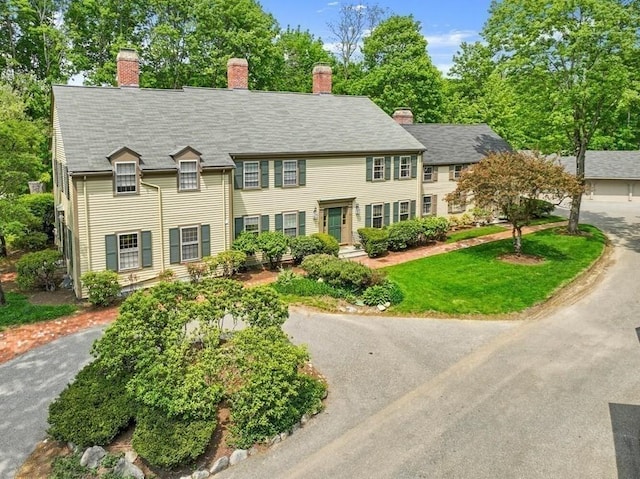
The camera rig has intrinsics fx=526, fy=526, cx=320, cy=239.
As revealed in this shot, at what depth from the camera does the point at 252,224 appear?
79.1 ft

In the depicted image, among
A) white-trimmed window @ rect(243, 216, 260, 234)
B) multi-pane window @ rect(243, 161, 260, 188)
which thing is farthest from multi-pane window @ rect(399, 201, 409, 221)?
multi-pane window @ rect(243, 161, 260, 188)

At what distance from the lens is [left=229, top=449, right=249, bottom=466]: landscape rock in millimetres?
10286

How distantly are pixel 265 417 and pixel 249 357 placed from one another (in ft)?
4.45

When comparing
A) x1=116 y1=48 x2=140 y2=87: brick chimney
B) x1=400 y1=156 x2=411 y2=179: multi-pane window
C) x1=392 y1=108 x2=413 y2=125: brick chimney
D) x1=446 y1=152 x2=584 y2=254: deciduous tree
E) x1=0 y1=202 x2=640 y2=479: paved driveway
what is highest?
x1=116 y1=48 x2=140 y2=87: brick chimney

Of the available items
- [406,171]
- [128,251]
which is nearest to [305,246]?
[128,251]

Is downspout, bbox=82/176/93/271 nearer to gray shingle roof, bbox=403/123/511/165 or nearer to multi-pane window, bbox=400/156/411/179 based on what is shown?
multi-pane window, bbox=400/156/411/179

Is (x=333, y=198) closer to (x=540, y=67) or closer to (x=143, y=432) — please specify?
(x=540, y=67)

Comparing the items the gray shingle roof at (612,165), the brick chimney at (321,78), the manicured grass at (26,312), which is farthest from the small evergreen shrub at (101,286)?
the gray shingle roof at (612,165)

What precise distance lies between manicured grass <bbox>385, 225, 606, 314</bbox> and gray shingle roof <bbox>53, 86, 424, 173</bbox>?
23.5 ft

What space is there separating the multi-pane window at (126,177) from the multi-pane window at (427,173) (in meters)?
17.5

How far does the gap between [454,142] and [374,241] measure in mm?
12703

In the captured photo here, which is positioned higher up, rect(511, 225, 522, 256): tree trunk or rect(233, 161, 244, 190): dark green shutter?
rect(233, 161, 244, 190): dark green shutter

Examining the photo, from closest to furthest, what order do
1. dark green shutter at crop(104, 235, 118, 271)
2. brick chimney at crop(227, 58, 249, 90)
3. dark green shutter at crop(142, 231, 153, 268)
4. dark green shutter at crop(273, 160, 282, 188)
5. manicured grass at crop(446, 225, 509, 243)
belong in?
dark green shutter at crop(104, 235, 118, 271)
dark green shutter at crop(142, 231, 153, 268)
dark green shutter at crop(273, 160, 282, 188)
brick chimney at crop(227, 58, 249, 90)
manicured grass at crop(446, 225, 509, 243)

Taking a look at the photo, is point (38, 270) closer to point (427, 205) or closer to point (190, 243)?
point (190, 243)
